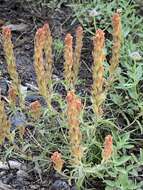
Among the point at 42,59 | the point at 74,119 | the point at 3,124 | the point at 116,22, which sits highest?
the point at 116,22

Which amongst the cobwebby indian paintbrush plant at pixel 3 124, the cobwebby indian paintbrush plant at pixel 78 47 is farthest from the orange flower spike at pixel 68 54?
the cobwebby indian paintbrush plant at pixel 3 124

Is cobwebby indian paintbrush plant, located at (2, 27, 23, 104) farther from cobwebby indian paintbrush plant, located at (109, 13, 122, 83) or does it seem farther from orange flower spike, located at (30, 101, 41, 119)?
cobwebby indian paintbrush plant, located at (109, 13, 122, 83)

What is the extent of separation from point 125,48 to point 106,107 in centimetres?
50

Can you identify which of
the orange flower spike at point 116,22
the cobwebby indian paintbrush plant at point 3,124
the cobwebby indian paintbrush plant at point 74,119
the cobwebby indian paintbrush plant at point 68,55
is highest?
the orange flower spike at point 116,22

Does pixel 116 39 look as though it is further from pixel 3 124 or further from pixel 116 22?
pixel 3 124

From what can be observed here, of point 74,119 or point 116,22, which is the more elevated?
point 116,22

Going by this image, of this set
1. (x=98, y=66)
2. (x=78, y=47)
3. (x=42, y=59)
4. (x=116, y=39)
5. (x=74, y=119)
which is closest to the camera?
(x=74, y=119)

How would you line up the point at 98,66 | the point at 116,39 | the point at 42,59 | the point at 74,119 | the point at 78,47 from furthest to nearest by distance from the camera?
the point at 78,47 → the point at 116,39 → the point at 42,59 → the point at 98,66 → the point at 74,119

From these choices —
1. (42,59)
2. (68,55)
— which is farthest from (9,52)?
(68,55)

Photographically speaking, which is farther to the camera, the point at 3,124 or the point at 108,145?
the point at 3,124

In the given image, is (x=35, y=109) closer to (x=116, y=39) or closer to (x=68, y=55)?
(x=68, y=55)

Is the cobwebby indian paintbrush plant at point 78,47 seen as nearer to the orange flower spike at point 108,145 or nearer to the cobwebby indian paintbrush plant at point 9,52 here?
the cobwebby indian paintbrush plant at point 9,52

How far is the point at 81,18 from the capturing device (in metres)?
3.45

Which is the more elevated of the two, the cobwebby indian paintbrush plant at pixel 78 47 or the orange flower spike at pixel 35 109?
the cobwebby indian paintbrush plant at pixel 78 47
